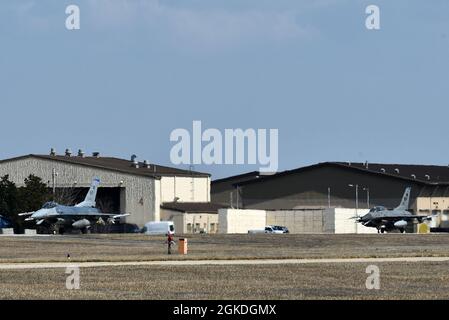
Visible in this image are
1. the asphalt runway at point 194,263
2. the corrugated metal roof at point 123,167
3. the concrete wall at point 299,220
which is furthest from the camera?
the corrugated metal roof at point 123,167

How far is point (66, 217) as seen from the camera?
336 ft

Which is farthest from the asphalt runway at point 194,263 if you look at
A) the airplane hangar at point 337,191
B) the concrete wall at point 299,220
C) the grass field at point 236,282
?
the airplane hangar at point 337,191

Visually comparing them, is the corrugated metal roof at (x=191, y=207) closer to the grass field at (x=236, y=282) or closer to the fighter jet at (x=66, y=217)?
the fighter jet at (x=66, y=217)

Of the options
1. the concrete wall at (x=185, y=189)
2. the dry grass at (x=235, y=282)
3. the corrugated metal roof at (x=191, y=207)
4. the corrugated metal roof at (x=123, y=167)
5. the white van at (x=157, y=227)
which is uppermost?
the corrugated metal roof at (x=123, y=167)

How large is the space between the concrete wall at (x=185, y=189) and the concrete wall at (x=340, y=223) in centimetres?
1667

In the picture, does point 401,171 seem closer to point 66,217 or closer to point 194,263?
point 66,217

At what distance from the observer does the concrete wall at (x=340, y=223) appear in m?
123

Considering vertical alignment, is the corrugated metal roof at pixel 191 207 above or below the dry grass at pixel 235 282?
above

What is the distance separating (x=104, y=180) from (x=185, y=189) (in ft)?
33.7

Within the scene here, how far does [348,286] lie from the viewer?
32.2m

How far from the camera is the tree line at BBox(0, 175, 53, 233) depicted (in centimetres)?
11744
